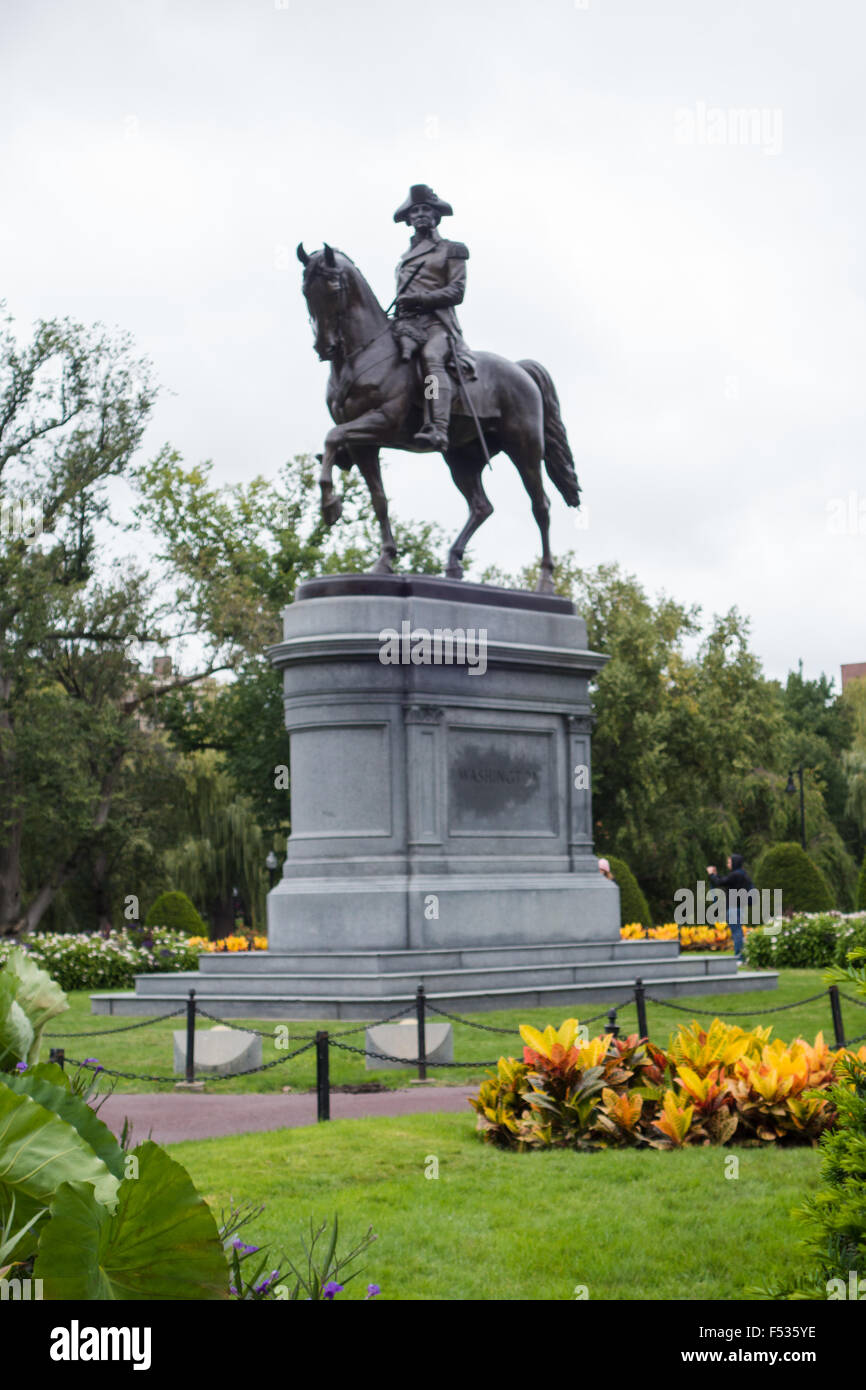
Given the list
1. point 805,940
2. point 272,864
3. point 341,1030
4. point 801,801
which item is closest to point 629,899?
point 805,940

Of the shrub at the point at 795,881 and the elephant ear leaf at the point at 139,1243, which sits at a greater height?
the elephant ear leaf at the point at 139,1243

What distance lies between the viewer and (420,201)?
18891 millimetres

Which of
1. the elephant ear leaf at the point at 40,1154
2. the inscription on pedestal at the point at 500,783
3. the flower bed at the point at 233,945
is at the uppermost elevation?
the inscription on pedestal at the point at 500,783

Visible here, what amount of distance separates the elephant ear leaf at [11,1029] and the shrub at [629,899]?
2823 cm

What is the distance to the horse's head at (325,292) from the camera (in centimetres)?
1742

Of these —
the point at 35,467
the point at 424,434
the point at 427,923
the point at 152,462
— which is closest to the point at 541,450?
the point at 424,434

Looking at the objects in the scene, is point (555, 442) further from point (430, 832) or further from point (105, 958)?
point (105, 958)

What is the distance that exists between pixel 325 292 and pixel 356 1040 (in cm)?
842

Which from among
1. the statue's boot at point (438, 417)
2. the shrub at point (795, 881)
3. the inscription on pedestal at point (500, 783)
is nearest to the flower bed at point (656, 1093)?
the inscription on pedestal at point (500, 783)

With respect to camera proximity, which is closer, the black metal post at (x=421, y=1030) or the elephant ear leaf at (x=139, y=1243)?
the elephant ear leaf at (x=139, y=1243)

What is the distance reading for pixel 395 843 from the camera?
57.4ft

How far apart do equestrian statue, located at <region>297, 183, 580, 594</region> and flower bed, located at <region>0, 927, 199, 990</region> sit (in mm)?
9301
